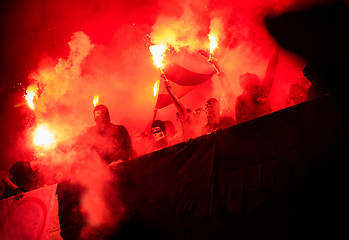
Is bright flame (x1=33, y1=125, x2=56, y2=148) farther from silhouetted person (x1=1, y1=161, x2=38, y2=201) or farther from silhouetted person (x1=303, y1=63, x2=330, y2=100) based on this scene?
silhouetted person (x1=303, y1=63, x2=330, y2=100)

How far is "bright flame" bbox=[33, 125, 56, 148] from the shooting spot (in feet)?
20.2

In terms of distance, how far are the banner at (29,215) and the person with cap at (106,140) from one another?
93cm

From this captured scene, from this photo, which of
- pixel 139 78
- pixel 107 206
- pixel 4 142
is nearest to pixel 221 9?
pixel 139 78

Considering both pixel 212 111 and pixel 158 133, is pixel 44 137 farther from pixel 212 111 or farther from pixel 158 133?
pixel 212 111

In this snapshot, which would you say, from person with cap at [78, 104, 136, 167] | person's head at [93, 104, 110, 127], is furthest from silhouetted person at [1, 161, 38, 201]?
person's head at [93, 104, 110, 127]

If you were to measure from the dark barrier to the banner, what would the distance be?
1363 mm

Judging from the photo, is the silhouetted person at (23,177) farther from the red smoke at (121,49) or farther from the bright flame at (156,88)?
the bright flame at (156,88)

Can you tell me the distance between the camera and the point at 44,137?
6.38m

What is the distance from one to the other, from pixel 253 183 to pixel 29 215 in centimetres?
349

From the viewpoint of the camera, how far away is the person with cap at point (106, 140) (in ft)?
13.7

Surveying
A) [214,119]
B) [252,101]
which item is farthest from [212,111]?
[252,101]

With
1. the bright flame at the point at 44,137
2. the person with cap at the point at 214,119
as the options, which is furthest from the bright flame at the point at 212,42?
the bright flame at the point at 44,137

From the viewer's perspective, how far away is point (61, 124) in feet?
22.0

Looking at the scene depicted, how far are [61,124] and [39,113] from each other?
0.96 m
